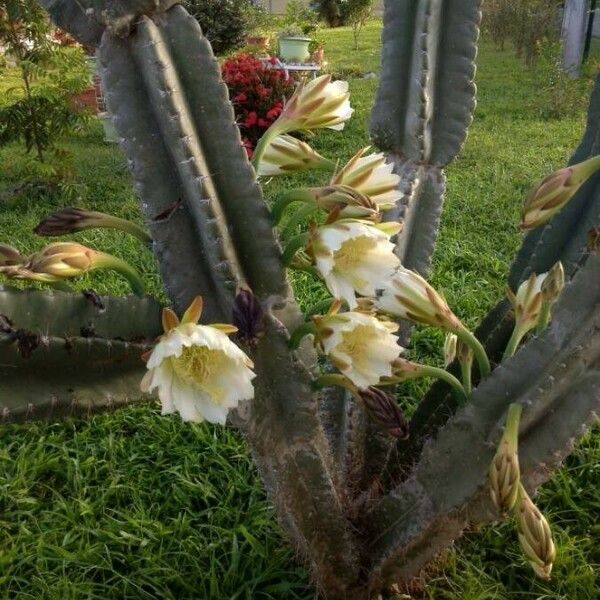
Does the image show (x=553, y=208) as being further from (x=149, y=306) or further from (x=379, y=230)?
(x=149, y=306)

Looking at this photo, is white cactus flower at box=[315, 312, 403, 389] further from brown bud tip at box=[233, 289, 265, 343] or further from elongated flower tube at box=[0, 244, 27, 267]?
elongated flower tube at box=[0, 244, 27, 267]

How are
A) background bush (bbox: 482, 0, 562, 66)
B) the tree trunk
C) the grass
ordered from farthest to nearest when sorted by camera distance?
background bush (bbox: 482, 0, 562, 66), the tree trunk, the grass

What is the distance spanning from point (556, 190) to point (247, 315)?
458mm

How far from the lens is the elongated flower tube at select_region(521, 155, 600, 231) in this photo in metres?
1.01

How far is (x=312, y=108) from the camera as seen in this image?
3.78ft

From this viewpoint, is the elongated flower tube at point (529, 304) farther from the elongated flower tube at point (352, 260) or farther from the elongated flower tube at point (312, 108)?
the elongated flower tube at point (312, 108)

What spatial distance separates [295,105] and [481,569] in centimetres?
102

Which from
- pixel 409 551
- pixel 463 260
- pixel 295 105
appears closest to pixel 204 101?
pixel 295 105

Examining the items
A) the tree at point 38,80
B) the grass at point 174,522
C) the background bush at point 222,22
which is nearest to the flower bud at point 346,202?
the grass at point 174,522

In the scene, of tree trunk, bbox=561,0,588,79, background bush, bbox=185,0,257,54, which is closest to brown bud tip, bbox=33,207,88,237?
tree trunk, bbox=561,0,588,79

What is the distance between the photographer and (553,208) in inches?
40.0

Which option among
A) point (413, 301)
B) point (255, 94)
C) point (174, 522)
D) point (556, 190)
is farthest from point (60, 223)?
point (255, 94)

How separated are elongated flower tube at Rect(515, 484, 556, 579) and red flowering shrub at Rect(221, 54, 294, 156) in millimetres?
4398

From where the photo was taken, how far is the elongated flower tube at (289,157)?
1.21 m
